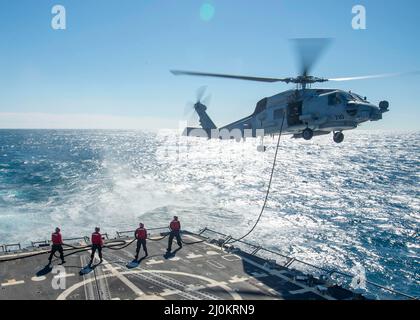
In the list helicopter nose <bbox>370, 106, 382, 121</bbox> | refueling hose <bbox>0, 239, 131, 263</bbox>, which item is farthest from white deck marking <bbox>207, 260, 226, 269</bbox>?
helicopter nose <bbox>370, 106, 382, 121</bbox>

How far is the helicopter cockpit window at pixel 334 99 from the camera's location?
19.4 metres

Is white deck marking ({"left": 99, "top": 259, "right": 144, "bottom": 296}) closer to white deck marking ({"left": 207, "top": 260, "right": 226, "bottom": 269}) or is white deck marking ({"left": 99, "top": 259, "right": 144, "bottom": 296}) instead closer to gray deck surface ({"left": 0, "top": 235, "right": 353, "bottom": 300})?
gray deck surface ({"left": 0, "top": 235, "right": 353, "bottom": 300})

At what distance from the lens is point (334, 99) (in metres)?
19.5

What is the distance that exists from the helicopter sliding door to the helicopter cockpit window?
5.48ft

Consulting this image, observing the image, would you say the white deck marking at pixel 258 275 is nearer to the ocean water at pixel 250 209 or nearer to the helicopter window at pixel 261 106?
the helicopter window at pixel 261 106

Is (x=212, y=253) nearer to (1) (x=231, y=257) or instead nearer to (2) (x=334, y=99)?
(1) (x=231, y=257)

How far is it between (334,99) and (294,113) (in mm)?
2457

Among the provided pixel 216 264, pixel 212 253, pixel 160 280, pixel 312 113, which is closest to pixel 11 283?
pixel 160 280

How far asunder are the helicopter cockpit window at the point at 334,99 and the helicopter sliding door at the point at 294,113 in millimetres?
1669

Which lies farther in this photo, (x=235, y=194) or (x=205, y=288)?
(x=235, y=194)
